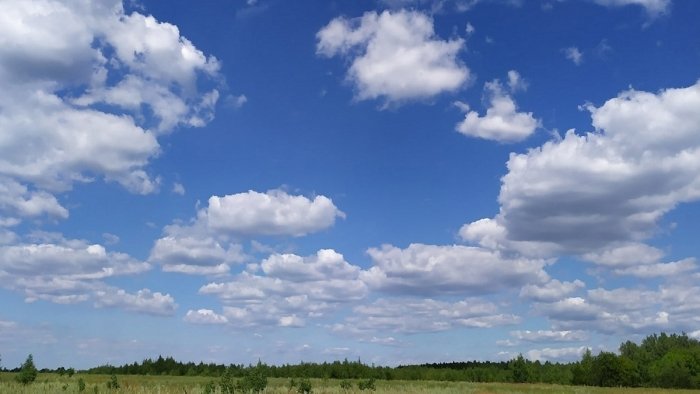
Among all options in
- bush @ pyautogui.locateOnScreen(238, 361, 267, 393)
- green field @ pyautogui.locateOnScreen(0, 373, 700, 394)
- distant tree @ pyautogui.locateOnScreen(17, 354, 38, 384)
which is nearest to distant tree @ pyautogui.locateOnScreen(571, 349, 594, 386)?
green field @ pyautogui.locateOnScreen(0, 373, 700, 394)

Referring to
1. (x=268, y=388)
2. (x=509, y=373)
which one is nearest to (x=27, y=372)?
(x=268, y=388)

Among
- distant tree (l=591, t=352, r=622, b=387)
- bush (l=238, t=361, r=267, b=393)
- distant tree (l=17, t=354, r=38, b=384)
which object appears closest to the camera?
bush (l=238, t=361, r=267, b=393)

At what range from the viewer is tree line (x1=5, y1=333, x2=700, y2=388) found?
78.1 m

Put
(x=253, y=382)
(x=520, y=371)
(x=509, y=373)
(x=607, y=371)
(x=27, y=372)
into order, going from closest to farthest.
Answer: (x=253, y=382) < (x=27, y=372) < (x=607, y=371) < (x=520, y=371) < (x=509, y=373)

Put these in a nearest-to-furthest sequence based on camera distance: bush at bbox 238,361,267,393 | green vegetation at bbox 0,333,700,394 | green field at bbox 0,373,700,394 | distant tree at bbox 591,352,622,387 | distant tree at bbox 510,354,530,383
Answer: green field at bbox 0,373,700,394
bush at bbox 238,361,267,393
green vegetation at bbox 0,333,700,394
distant tree at bbox 591,352,622,387
distant tree at bbox 510,354,530,383

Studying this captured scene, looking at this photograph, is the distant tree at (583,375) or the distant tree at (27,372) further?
the distant tree at (583,375)

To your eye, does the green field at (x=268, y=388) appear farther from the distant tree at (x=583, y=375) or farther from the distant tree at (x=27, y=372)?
the distant tree at (x=583, y=375)

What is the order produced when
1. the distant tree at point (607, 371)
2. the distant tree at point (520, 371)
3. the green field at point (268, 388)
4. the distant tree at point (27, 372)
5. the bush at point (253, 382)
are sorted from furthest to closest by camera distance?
the distant tree at point (520, 371)
the distant tree at point (607, 371)
the distant tree at point (27, 372)
the bush at point (253, 382)
the green field at point (268, 388)

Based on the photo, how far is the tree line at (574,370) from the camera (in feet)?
256

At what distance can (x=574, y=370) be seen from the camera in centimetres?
8638

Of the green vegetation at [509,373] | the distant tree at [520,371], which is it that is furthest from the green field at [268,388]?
the distant tree at [520,371]

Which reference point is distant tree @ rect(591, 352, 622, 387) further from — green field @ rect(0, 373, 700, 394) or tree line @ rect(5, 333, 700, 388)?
green field @ rect(0, 373, 700, 394)

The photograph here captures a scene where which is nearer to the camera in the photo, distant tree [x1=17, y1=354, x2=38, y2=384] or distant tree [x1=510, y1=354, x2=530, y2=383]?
distant tree [x1=17, y1=354, x2=38, y2=384]

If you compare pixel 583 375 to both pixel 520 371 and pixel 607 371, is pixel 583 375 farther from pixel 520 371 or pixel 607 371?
pixel 520 371
